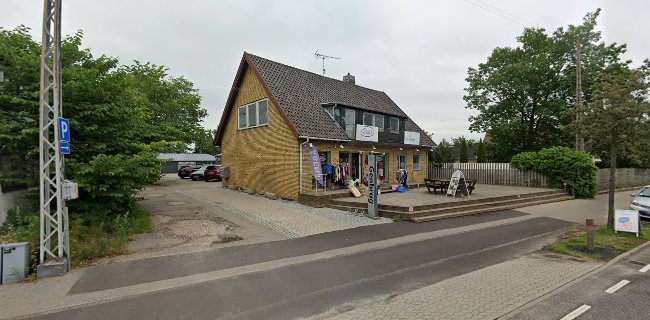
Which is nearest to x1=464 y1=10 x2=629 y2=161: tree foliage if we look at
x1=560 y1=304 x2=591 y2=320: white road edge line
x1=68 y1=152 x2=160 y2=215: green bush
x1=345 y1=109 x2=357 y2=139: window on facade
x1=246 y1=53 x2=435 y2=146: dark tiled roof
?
x1=246 y1=53 x2=435 y2=146: dark tiled roof

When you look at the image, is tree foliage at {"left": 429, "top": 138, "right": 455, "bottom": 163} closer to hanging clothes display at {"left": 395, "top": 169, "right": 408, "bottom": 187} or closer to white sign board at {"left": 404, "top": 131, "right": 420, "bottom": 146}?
white sign board at {"left": 404, "top": 131, "right": 420, "bottom": 146}

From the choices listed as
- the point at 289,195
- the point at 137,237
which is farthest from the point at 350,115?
the point at 137,237

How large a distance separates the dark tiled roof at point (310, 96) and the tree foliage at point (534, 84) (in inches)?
467

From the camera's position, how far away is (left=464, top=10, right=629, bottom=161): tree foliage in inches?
1030

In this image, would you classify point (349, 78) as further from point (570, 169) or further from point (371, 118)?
point (570, 169)

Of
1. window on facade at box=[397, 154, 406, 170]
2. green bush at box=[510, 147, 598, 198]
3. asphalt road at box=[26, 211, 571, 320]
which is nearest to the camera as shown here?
asphalt road at box=[26, 211, 571, 320]

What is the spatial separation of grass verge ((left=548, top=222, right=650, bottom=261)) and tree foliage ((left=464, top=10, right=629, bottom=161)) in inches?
805

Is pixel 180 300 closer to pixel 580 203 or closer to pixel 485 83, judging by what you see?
pixel 580 203

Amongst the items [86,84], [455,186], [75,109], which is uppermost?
[86,84]

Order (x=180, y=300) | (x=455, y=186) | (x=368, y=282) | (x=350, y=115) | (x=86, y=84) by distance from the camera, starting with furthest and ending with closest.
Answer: (x=350, y=115) → (x=455, y=186) → (x=86, y=84) → (x=368, y=282) → (x=180, y=300)

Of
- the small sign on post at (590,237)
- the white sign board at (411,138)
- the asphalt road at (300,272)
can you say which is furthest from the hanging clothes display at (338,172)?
the small sign on post at (590,237)

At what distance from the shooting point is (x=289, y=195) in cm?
1541

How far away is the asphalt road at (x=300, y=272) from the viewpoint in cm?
447

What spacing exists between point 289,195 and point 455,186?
7760mm
